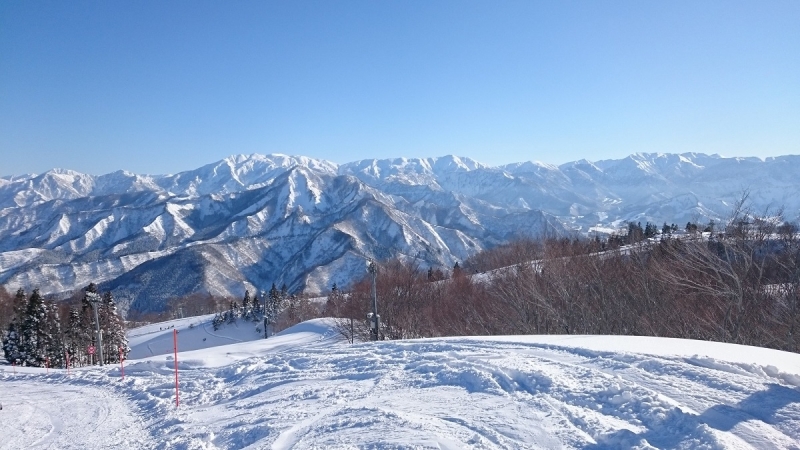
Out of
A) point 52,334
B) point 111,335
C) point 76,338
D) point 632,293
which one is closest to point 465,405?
point 632,293

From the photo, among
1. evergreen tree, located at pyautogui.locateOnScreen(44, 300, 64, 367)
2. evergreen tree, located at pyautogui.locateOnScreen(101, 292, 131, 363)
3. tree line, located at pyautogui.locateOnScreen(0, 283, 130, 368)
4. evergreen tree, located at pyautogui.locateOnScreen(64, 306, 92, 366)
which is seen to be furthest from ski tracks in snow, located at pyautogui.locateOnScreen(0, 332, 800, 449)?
evergreen tree, located at pyautogui.locateOnScreen(101, 292, 131, 363)

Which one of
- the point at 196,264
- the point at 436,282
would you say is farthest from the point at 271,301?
the point at 196,264

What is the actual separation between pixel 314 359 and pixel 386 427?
4.82 metres

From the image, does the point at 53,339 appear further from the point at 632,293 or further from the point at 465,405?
the point at 632,293

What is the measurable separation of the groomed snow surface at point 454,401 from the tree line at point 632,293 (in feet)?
28.4

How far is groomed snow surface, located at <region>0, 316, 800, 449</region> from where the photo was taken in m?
4.93

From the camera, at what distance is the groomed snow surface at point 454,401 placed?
4.93 m

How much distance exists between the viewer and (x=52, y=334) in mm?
30297

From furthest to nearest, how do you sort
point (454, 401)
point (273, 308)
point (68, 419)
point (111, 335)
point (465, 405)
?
1. point (273, 308)
2. point (111, 335)
3. point (68, 419)
4. point (454, 401)
5. point (465, 405)

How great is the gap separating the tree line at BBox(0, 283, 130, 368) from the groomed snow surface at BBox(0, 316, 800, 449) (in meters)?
21.9

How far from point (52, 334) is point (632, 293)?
36.6 m

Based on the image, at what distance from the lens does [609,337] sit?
8938mm

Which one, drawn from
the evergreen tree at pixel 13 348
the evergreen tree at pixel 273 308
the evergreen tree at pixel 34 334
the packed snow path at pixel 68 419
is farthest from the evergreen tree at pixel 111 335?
the packed snow path at pixel 68 419

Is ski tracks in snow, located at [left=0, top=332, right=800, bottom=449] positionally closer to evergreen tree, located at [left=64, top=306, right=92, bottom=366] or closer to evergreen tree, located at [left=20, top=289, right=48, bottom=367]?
evergreen tree, located at [left=20, top=289, right=48, bottom=367]
